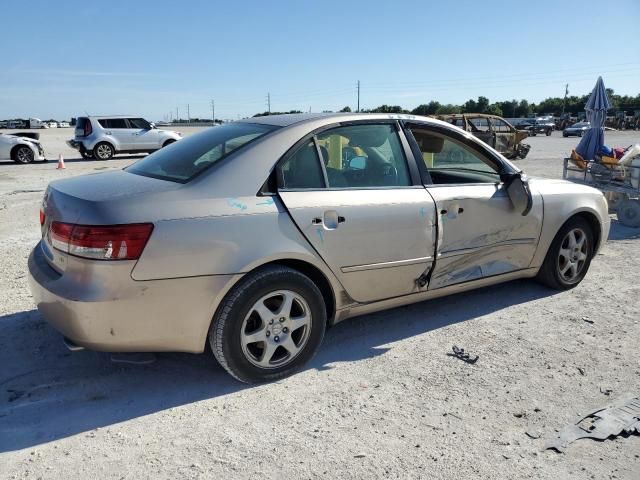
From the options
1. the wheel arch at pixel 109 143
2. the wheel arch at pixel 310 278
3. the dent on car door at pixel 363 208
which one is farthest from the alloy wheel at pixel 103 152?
the wheel arch at pixel 310 278

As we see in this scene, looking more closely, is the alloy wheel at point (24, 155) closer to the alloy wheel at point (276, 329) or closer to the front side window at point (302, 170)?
the front side window at point (302, 170)

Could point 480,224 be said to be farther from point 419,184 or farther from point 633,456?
point 633,456

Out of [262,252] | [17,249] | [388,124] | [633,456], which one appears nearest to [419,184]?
[388,124]

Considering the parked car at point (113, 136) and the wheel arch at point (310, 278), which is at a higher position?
the parked car at point (113, 136)

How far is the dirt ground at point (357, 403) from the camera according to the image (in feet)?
8.17

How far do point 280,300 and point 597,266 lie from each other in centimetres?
406

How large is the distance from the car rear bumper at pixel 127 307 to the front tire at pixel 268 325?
100mm

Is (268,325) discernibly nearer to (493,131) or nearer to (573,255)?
(573,255)

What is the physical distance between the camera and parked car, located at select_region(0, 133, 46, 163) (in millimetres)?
17781

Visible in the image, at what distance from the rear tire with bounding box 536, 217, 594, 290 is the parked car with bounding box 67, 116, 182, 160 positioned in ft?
59.4

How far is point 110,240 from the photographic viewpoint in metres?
2.68

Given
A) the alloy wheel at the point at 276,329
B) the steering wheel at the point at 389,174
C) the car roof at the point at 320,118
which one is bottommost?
the alloy wheel at the point at 276,329

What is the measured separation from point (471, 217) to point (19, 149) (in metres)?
18.2

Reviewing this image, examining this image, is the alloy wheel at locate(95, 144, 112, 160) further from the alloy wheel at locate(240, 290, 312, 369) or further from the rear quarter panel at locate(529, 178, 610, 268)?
the alloy wheel at locate(240, 290, 312, 369)
